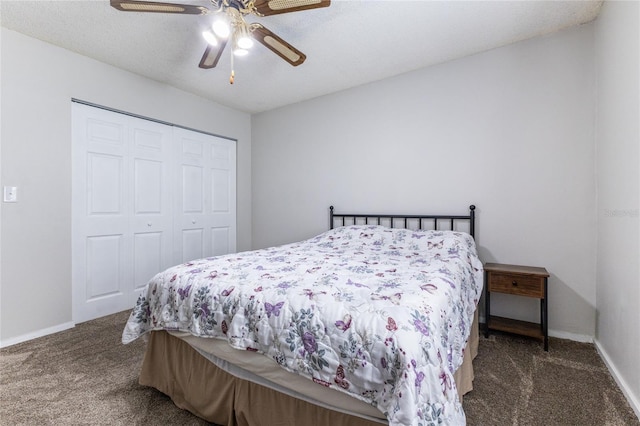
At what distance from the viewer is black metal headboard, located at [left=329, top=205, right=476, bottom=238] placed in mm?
2751

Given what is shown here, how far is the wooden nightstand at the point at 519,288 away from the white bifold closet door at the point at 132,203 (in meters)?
3.22

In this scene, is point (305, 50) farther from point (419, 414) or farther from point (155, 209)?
point (419, 414)

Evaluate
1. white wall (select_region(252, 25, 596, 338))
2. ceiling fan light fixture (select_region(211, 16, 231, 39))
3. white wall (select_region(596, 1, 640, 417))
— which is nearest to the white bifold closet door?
white wall (select_region(252, 25, 596, 338))

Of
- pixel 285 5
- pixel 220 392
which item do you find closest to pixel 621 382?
pixel 220 392

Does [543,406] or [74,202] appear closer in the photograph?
[543,406]

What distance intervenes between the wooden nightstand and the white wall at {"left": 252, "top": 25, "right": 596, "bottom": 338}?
0.69ft

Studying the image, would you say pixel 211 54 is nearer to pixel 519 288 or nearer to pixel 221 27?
pixel 221 27

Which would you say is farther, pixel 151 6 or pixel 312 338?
pixel 151 6

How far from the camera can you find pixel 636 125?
1.60 m

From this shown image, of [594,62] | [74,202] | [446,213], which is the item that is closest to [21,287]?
[74,202]

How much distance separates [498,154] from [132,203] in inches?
143

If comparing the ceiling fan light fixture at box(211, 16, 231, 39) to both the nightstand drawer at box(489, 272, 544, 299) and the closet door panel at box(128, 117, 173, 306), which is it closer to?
the closet door panel at box(128, 117, 173, 306)

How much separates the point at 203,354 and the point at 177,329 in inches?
7.7

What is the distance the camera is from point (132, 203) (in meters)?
3.19
